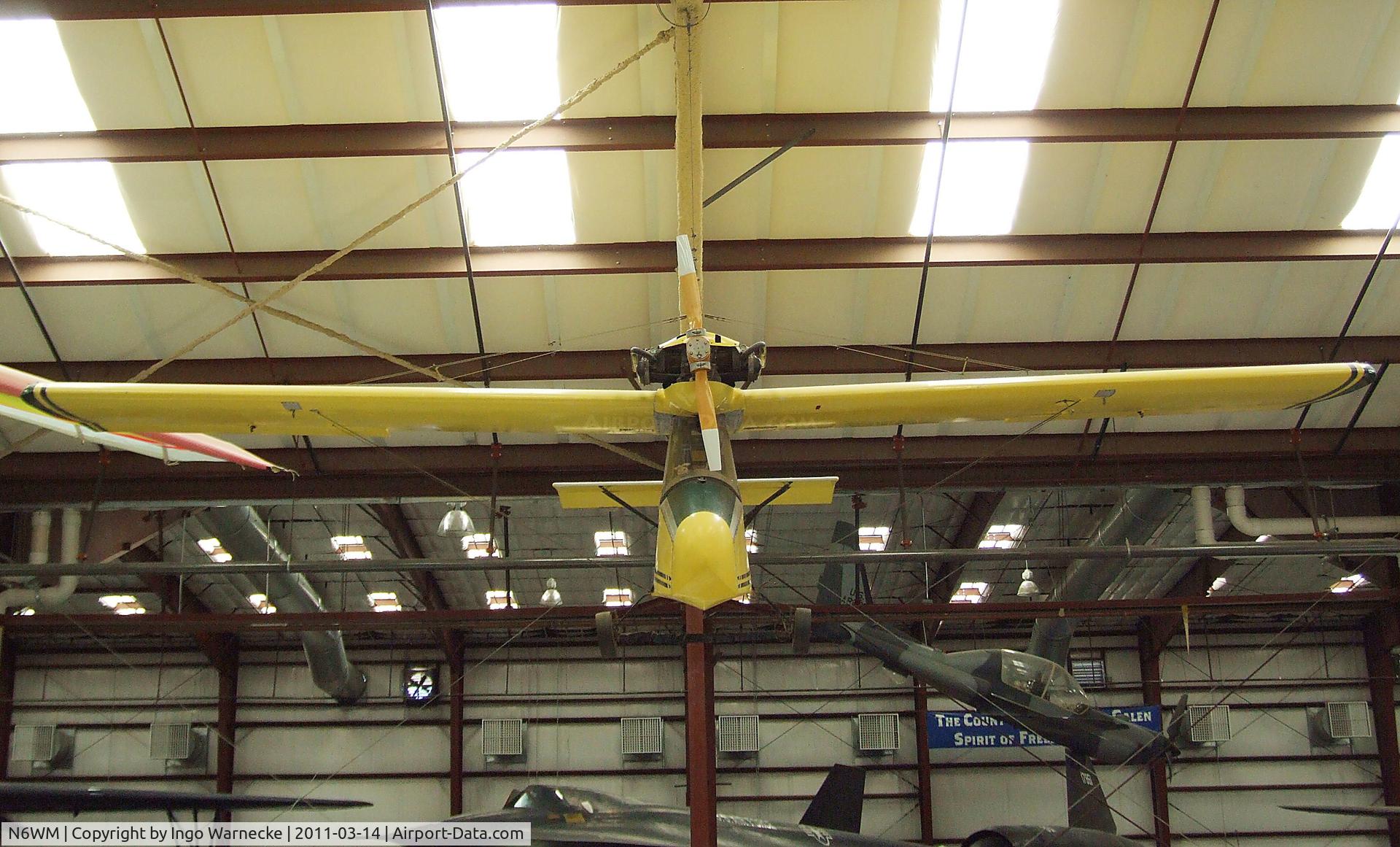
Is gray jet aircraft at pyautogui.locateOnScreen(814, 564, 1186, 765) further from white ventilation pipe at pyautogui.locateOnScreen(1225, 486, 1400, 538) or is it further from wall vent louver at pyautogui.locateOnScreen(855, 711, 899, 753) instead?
wall vent louver at pyautogui.locateOnScreen(855, 711, 899, 753)

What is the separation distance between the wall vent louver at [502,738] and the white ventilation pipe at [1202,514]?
16.0m

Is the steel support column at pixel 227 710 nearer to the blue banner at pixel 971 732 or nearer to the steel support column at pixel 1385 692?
the blue banner at pixel 971 732

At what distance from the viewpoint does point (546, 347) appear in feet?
47.0

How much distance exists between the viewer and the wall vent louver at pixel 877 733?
2430 centimetres

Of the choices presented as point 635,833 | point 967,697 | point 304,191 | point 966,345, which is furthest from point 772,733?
point 304,191

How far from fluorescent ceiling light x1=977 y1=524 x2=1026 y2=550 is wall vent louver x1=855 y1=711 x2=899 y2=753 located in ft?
17.0

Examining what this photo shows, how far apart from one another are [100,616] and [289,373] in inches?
315

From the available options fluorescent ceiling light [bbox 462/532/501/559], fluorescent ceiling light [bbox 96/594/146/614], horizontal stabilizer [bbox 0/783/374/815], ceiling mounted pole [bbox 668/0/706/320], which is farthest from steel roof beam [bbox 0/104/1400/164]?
fluorescent ceiling light [bbox 96/594/146/614]

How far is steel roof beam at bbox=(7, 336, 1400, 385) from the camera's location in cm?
1427

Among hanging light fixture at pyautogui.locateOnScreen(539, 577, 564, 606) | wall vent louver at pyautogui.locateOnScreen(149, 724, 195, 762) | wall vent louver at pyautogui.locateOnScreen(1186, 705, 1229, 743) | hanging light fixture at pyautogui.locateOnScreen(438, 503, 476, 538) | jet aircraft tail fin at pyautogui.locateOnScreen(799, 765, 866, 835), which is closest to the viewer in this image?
hanging light fixture at pyautogui.locateOnScreen(438, 503, 476, 538)

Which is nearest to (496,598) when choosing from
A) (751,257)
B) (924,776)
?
(924,776)

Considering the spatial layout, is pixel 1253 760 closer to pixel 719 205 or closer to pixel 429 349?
pixel 719 205

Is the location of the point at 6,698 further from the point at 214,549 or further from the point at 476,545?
the point at 476,545

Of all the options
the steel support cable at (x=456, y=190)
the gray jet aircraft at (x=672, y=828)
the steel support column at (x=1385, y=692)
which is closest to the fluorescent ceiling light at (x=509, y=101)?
the steel support cable at (x=456, y=190)
